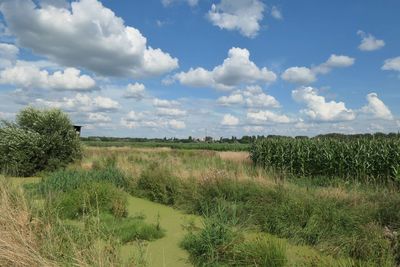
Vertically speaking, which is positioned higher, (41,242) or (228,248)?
(41,242)

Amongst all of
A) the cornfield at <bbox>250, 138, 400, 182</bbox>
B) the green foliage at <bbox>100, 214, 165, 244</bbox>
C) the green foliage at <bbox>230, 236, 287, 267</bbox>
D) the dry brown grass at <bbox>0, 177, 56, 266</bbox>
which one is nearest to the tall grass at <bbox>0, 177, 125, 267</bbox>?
the dry brown grass at <bbox>0, 177, 56, 266</bbox>

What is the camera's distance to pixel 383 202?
29.4ft

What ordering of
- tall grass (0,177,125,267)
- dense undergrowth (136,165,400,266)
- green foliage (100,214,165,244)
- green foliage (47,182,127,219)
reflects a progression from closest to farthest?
tall grass (0,177,125,267)
dense undergrowth (136,165,400,266)
green foliage (100,214,165,244)
green foliage (47,182,127,219)

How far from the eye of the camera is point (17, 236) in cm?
595

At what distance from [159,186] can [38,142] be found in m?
10.1

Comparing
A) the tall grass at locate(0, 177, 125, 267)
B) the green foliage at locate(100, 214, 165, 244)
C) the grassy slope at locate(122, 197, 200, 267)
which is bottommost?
the grassy slope at locate(122, 197, 200, 267)

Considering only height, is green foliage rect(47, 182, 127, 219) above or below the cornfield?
below

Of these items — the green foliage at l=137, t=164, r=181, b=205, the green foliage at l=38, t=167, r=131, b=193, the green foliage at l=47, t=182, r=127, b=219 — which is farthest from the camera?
the green foliage at l=38, t=167, r=131, b=193

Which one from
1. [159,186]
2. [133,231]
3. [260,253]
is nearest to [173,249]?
[133,231]

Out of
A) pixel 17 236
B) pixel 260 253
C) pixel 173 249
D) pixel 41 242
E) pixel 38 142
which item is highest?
pixel 38 142

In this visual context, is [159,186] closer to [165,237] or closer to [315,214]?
[165,237]

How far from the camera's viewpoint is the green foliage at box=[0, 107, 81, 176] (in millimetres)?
20203

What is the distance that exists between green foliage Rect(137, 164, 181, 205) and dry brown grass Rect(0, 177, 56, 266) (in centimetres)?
541

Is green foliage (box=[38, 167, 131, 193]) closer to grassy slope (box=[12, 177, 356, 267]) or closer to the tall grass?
Result: grassy slope (box=[12, 177, 356, 267])
